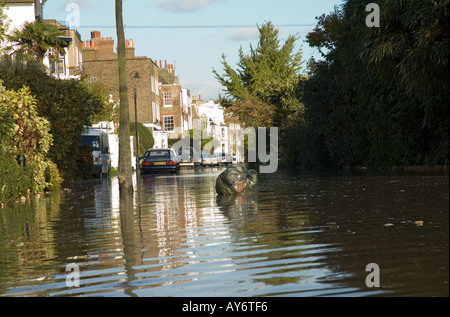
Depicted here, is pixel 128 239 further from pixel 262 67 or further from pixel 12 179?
pixel 262 67

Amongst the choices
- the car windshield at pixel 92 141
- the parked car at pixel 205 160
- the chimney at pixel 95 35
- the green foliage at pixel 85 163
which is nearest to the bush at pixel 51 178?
the green foliage at pixel 85 163

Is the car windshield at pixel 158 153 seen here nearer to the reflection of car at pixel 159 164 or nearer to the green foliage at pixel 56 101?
→ the reflection of car at pixel 159 164

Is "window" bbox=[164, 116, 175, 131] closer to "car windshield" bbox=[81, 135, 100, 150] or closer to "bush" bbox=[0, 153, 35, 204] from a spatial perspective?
"car windshield" bbox=[81, 135, 100, 150]

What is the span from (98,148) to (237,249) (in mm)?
32093

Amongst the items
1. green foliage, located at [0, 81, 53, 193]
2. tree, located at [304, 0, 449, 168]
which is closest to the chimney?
tree, located at [304, 0, 449, 168]

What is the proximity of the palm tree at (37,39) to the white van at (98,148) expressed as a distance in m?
6.22

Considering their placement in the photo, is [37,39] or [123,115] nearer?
[123,115]

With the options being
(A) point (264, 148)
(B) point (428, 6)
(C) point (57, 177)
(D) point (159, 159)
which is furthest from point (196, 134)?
(B) point (428, 6)

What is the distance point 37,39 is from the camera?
43375 millimetres

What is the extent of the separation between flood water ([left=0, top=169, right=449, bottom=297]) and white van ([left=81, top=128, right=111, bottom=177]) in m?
22.4

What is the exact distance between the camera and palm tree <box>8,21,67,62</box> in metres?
43.0

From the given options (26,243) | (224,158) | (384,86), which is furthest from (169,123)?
(26,243)

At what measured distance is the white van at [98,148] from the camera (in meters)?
38.0
